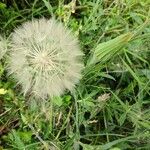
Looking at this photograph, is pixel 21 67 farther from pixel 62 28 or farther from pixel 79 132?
pixel 79 132

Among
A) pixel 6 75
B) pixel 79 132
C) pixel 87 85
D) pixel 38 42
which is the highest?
pixel 38 42

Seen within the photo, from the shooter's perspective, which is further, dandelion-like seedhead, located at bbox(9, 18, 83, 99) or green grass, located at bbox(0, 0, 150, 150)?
green grass, located at bbox(0, 0, 150, 150)

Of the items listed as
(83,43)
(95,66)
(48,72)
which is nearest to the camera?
(48,72)

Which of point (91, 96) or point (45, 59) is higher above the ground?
point (45, 59)

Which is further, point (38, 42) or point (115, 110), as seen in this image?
point (115, 110)

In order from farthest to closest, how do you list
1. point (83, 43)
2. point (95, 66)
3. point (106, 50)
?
point (83, 43), point (95, 66), point (106, 50)

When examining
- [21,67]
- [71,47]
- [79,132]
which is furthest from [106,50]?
[79,132]
